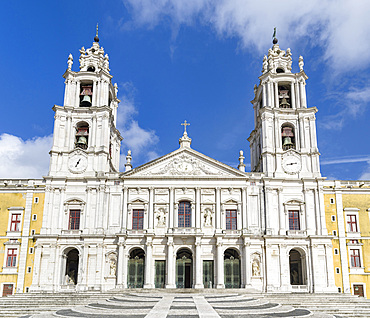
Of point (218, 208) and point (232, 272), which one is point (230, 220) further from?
point (232, 272)

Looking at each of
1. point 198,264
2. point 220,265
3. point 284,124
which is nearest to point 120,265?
point 198,264

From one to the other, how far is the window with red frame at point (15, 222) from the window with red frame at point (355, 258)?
3034cm

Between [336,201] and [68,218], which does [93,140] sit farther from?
[336,201]

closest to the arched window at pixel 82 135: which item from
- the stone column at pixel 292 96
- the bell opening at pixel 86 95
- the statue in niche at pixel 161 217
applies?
the bell opening at pixel 86 95

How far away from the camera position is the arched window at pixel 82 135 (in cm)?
4178

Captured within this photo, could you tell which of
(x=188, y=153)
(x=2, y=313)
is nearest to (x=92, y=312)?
(x=2, y=313)

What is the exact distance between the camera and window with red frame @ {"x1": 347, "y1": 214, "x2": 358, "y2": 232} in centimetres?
3850

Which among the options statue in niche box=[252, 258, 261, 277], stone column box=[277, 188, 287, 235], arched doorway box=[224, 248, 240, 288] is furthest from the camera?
stone column box=[277, 188, 287, 235]

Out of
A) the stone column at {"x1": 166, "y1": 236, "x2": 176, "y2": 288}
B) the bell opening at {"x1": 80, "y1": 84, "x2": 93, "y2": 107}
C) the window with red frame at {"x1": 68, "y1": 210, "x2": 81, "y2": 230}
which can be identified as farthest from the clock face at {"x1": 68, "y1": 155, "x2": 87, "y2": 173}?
the stone column at {"x1": 166, "y1": 236, "x2": 176, "y2": 288}

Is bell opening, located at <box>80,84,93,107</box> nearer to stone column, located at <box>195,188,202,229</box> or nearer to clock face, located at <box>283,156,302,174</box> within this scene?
stone column, located at <box>195,188,202,229</box>

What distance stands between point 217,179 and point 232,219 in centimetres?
400

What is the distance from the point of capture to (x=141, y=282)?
37.3 meters

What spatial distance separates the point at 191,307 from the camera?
2372cm

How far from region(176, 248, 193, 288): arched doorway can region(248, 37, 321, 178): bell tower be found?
10.9m
